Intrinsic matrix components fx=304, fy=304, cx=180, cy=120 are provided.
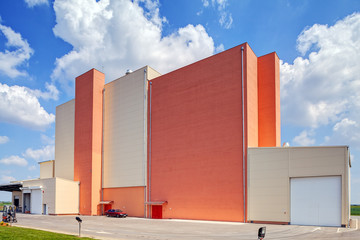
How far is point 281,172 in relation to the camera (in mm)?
29203

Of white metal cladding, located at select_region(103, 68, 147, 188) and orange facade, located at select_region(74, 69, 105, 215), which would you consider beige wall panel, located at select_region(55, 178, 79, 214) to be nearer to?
orange facade, located at select_region(74, 69, 105, 215)

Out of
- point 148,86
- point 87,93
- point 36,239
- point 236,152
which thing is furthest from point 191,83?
point 36,239

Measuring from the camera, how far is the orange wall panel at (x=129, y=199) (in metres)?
41.2

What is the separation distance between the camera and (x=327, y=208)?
87.8 ft

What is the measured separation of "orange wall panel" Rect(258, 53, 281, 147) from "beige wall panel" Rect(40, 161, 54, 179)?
4040 cm

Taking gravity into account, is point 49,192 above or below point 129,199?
above

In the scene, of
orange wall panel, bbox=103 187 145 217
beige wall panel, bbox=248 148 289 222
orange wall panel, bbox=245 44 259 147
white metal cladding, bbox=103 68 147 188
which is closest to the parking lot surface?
beige wall panel, bbox=248 148 289 222

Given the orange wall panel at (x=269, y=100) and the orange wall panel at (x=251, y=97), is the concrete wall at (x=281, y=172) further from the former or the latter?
the orange wall panel at (x=269, y=100)

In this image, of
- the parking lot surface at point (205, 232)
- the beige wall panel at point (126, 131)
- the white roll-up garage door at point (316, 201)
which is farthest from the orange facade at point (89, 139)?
the white roll-up garage door at point (316, 201)

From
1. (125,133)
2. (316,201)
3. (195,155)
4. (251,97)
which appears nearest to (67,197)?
(125,133)

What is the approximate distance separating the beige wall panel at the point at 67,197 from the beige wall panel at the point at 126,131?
197 inches

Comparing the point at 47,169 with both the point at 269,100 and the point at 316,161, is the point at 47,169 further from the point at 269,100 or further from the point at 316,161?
the point at 316,161

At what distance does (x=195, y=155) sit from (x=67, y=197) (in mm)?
22770

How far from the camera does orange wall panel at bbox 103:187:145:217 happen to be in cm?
4122
